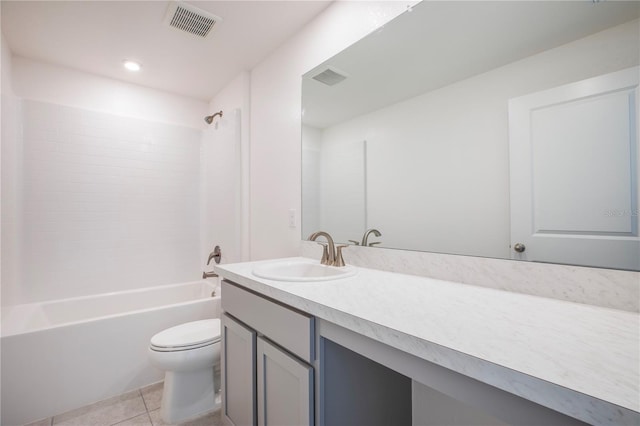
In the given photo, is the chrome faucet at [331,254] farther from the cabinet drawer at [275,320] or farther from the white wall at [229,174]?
the white wall at [229,174]

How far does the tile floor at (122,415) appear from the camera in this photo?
5.60 feet

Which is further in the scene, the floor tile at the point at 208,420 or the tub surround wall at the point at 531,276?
the floor tile at the point at 208,420

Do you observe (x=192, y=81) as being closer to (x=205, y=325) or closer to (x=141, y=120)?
(x=141, y=120)

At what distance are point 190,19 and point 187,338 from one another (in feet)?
6.60

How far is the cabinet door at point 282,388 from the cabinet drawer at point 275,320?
0.14 ft

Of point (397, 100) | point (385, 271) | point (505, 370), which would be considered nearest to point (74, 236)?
point (385, 271)

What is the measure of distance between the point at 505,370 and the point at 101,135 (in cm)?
328

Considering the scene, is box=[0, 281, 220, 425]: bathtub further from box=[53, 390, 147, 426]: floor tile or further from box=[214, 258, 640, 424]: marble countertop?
box=[214, 258, 640, 424]: marble countertop

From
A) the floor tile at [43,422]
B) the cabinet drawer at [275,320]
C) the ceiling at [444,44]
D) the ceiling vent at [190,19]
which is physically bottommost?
the floor tile at [43,422]

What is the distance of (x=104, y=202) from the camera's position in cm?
266

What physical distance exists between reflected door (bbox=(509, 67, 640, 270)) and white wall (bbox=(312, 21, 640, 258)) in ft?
0.13

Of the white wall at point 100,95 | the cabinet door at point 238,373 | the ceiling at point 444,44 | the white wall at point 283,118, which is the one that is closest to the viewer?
the ceiling at point 444,44

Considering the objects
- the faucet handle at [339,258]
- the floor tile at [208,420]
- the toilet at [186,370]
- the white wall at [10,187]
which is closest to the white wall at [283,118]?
the faucet handle at [339,258]

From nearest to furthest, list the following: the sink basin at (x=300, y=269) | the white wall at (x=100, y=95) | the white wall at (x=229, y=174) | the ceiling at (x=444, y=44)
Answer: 1. the ceiling at (x=444, y=44)
2. the sink basin at (x=300, y=269)
3. the white wall at (x=100, y=95)
4. the white wall at (x=229, y=174)
